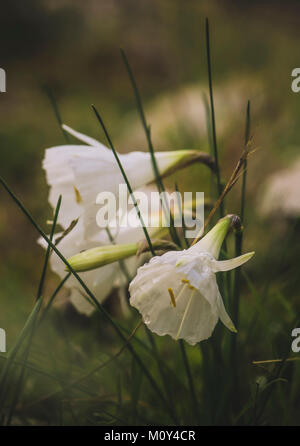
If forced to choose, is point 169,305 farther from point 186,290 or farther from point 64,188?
point 64,188

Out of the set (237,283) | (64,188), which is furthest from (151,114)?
(237,283)

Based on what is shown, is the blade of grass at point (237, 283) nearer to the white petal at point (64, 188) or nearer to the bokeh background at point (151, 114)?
the bokeh background at point (151, 114)

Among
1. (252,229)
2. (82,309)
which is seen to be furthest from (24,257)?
(82,309)

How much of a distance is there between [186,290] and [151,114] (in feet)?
7.95

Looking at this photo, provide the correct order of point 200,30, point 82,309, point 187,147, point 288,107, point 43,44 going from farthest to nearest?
1. point 43,44
2. point 200,30
3. point 288,107
4. point 187,147
5. point 82,309

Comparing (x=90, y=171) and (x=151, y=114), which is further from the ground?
(x=151, y=114)

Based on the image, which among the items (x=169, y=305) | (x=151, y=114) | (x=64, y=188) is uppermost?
(x=151, y=114)

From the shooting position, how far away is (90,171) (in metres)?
0.61

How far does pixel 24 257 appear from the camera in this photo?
1662 millimetres

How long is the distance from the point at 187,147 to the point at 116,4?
4039 millimetres

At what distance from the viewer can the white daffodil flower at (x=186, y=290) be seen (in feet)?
1.52

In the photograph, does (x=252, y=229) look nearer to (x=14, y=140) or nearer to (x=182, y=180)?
(x=182, y=180)

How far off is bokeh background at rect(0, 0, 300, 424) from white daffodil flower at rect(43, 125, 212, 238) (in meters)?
0.15

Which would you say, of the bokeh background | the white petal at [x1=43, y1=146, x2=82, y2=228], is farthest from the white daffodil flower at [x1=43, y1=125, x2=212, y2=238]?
the bokeh background
